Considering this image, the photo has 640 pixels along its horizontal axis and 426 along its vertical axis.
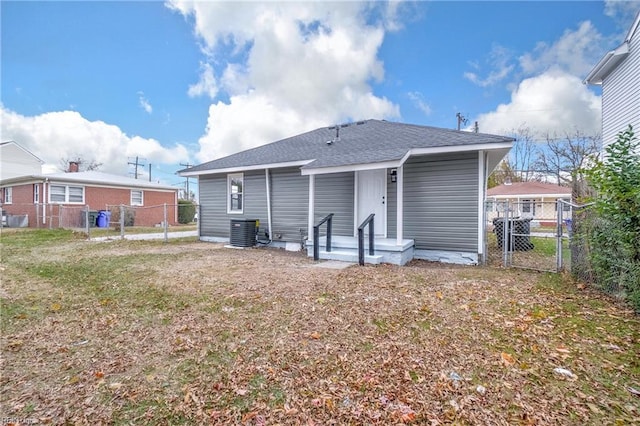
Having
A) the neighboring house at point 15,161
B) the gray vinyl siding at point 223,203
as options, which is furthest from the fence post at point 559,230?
the neighboring house at point 15,161

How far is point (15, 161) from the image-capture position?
26.6 meters

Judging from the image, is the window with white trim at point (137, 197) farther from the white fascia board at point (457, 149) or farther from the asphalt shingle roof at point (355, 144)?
the white fascia board at point (457, 149)

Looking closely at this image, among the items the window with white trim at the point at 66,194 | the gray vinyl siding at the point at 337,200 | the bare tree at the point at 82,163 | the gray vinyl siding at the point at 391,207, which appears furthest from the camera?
the bare tree at the point at 82,163

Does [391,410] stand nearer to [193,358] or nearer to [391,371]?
[391,371]

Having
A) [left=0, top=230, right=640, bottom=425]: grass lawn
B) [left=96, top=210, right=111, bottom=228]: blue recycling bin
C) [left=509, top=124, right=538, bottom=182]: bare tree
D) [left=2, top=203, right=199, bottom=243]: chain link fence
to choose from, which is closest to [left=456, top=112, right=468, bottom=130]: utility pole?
[left=509, top=124, right=538, bottom=182]: bare tree

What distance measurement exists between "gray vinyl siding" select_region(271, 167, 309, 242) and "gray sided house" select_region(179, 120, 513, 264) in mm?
32

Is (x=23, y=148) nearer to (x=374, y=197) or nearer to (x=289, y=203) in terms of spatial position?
(x=289, y=203)

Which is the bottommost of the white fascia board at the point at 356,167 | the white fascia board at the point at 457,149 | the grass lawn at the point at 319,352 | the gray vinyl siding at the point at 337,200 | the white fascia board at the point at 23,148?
the grass lawn at the point at 319,352

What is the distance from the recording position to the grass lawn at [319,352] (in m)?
2.06

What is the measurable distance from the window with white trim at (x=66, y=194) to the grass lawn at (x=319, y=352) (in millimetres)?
15489

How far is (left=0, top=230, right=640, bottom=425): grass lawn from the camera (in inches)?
81.2

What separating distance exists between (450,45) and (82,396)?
14.5 m

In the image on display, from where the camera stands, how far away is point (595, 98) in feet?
63.4

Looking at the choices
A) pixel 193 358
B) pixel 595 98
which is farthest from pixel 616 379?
pixel 595 98
